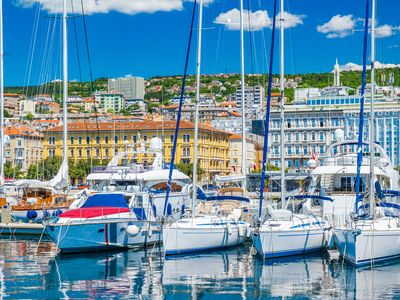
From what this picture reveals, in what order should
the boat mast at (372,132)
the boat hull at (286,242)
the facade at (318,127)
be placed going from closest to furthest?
the boat mast at (372,132)
the boat hull at (286,242)
the facade at (318,127)

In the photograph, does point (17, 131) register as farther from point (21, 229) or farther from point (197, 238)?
point (197, 238)

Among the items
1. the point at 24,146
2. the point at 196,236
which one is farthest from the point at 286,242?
the point at 24,146

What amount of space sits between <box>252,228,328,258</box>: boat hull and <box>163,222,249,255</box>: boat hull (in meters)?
1.71

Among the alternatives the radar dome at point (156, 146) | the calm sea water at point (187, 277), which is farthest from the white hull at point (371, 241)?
the radar dome at point (156, 146)

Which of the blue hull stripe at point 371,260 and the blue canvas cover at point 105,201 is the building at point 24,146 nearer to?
the blue canvas cover at point 105,201

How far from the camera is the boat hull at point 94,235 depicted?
28.0 meters

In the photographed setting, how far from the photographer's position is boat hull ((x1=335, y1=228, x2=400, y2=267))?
23.8m

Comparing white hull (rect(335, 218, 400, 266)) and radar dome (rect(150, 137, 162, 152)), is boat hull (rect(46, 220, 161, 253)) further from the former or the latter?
radar dome (rect(150, 137, 162, 152))

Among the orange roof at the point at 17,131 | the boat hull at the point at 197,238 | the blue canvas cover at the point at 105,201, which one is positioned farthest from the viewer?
the orange roof at the point at 17,131

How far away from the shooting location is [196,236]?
88.6 feet

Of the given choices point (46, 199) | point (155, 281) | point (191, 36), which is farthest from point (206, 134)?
point (155, 281)

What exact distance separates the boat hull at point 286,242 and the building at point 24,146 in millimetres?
87122

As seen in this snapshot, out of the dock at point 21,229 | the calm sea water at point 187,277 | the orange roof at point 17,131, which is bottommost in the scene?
the calm sea water at point 187,277

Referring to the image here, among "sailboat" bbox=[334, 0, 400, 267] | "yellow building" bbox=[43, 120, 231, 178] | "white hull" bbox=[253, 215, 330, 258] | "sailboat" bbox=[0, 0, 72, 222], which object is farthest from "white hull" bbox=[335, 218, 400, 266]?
"yellow building" bbox=[43, 120, 231, 178]
